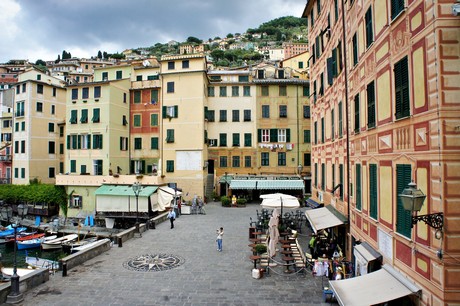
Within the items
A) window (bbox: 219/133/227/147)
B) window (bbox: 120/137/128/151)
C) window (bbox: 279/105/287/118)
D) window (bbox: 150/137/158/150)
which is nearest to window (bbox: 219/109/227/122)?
window (bbox: 219/133/227/147)

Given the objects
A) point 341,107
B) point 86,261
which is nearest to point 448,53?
point 341,107

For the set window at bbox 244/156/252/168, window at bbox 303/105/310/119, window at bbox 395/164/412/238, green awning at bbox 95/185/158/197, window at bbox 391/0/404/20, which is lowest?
green awning at bbox 95/185/158/197

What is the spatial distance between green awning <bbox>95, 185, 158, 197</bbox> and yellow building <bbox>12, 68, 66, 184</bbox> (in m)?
17.1

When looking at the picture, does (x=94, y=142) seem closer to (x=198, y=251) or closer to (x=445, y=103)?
(x=198, y=251)

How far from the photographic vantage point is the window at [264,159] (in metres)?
41.8

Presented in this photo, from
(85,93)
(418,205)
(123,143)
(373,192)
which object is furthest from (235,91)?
(418,205)

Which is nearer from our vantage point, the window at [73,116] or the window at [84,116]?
the window at [84,116]

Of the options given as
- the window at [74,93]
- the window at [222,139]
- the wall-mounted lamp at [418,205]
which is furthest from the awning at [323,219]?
the window at [74,93]

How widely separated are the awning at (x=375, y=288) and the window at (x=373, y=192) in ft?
6.86

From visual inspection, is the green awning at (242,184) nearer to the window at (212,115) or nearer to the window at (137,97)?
the window at (212,115)

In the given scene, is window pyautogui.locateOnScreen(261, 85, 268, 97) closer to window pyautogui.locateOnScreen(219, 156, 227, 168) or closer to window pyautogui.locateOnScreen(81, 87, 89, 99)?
window pyautogui.locateOnScreen(219, 156, 227, 168)

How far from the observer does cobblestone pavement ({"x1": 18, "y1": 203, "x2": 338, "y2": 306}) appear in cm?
1158

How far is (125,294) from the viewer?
12.0 m

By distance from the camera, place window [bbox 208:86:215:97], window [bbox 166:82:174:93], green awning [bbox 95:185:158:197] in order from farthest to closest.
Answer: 1. window [bbox 208:86:215:97]
2. window [bbox 166:82:174:93]
3. green awning [bbox 95:185:158:197]
